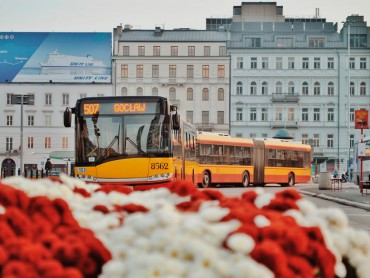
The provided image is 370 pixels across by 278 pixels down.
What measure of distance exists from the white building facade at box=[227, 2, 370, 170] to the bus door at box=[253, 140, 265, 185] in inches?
1637

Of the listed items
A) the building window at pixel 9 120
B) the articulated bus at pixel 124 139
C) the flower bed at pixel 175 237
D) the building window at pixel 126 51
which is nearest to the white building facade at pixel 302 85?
the building window at pixel 126 51

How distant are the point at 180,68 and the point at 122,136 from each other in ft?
237

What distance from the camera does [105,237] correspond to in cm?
319

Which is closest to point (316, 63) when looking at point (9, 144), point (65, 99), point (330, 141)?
point (330, 141)

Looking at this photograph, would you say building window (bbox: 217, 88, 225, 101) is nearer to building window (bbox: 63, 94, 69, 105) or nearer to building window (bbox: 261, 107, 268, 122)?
building window (bbox: 261, 107, 268, 122)

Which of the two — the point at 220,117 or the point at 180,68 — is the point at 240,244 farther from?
the point at 180,68

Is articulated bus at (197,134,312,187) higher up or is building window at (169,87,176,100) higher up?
building window at (169,87,176,100)

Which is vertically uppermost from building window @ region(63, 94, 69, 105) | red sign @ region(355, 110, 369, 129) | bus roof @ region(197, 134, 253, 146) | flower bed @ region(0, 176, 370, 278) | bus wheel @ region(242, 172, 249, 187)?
building window @ region(63, 94, 69, 105)

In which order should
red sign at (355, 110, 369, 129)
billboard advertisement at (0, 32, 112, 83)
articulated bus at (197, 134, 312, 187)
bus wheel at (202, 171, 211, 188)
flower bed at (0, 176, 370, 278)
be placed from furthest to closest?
billboard advertisement at (0, 32, 112, 83) < articulated bus at (197, 134, 312, 187) < bus wheel at (202, 171, 211, 188) < red sign at (355, 110, 369, 129) < flower bed at (0, 176, 370, 278)

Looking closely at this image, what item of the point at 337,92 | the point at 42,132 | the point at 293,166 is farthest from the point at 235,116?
the point at 293,166

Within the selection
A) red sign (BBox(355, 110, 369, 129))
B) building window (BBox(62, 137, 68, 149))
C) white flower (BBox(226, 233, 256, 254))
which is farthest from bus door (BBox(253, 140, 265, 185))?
white flower (BBox(226, 233, 256, 254))

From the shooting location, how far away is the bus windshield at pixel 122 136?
24016 mm

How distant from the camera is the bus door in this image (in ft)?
167

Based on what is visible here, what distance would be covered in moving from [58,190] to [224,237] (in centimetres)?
127
